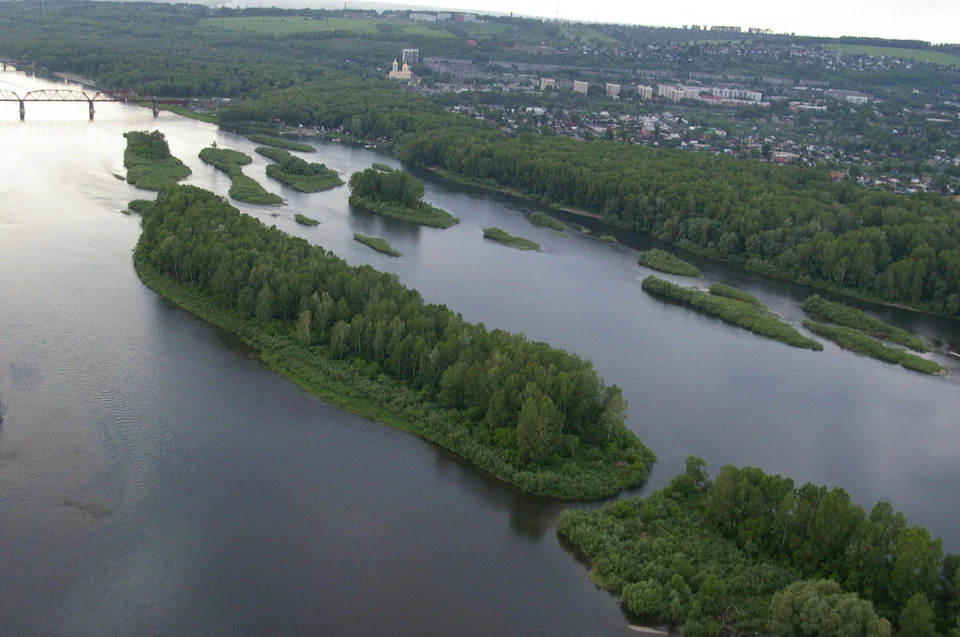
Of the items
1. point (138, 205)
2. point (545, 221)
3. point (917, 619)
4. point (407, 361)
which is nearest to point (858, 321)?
point (545, 221)

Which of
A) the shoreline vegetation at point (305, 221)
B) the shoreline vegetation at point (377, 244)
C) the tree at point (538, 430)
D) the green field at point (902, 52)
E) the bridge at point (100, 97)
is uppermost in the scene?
the green field at point (902, 52)

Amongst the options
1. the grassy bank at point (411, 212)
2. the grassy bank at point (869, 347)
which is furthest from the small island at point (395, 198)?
the grassy bank at point (869, 347)

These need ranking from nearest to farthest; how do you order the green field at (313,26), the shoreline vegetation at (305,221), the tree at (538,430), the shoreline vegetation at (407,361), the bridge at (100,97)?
1. the tree at (538,430)
2. the shoreline vegetation at (407,361)
3. the shoreline vegetation at (305,221)
4. the bridge at (100,97)
5. the green field at (313,26)

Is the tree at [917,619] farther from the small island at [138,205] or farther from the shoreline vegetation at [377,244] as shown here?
the small island at [138,205]

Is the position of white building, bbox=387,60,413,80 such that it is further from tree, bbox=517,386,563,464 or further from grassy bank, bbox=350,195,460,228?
tree, bbox=517,386,563,464

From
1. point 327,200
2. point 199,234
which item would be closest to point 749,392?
point 199,234

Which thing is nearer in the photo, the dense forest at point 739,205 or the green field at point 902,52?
the dense forest at point 739,205
